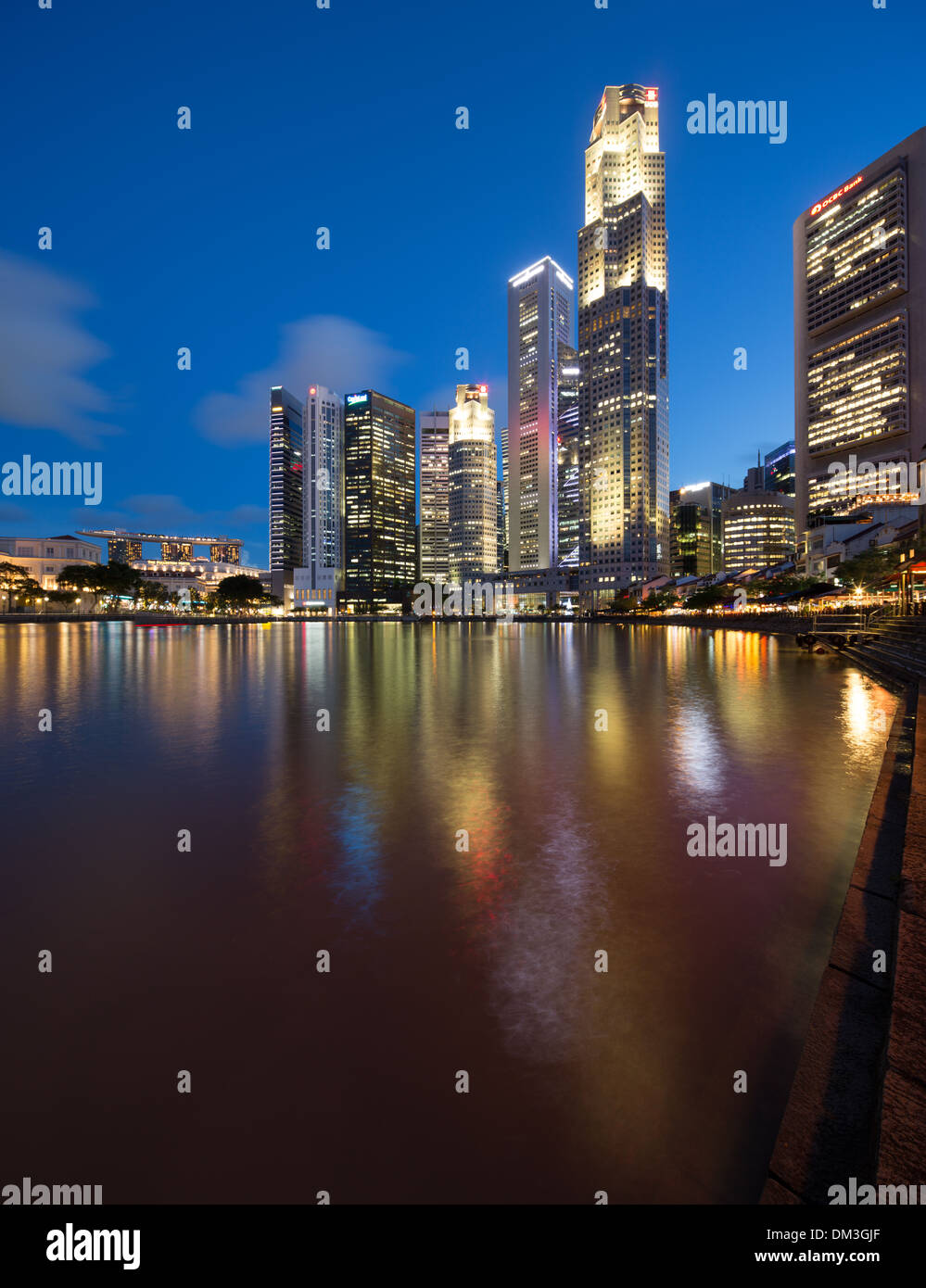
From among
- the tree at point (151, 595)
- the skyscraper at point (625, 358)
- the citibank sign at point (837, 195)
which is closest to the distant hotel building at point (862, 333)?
the citibank sign at point (837, 195)

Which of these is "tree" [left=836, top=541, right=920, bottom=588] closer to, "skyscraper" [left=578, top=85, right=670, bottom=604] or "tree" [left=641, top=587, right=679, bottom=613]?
"tree" [left=641, top=587, right=679, bottom=613]

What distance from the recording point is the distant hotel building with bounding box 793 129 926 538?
122 meters

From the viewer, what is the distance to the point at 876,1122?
2.83 meters

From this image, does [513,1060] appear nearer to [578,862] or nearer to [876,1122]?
[876,1122]

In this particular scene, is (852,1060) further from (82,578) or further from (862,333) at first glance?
(862,333)

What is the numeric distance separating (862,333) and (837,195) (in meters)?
38.7

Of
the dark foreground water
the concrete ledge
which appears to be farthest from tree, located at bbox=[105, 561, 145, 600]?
the concrete ledge

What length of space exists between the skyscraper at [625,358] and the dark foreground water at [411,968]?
180182 mm

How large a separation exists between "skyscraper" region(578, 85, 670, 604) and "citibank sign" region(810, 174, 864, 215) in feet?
137

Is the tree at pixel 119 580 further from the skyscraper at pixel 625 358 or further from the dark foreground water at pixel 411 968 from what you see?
the skyscraper at pixel 625 358

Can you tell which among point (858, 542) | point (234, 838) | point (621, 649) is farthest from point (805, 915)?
point (858, 542)
